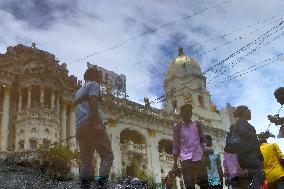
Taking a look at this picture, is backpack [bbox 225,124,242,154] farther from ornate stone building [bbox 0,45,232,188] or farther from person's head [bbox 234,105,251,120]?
ornate stone building [bbox 0,45,232,188]


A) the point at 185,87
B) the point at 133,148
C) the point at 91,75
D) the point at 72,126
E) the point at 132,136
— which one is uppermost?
the point at 185,87

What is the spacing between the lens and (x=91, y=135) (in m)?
7.17

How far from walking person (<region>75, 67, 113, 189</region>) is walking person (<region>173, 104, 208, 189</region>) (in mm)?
1558

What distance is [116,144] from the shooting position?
36531 mm

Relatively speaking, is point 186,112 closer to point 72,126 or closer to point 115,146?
point 72,126

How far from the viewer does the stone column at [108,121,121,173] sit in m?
35.5

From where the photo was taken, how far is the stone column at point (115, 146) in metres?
35.5

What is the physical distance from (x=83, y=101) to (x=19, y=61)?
1059 inches

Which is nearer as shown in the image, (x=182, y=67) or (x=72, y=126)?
(x=72, y=126)

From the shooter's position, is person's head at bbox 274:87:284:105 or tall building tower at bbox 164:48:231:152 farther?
tall building tower at bbox 164:48:231:152

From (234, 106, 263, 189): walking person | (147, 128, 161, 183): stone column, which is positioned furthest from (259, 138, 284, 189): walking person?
(147, 128, 161, 183): stone column

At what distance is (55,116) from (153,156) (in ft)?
35.3

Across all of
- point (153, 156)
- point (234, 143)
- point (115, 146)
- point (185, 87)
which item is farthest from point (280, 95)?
point (185, 87)

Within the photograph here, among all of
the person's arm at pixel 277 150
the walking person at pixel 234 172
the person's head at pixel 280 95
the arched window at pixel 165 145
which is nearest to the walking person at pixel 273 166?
the person's arm at pixel 277 150
